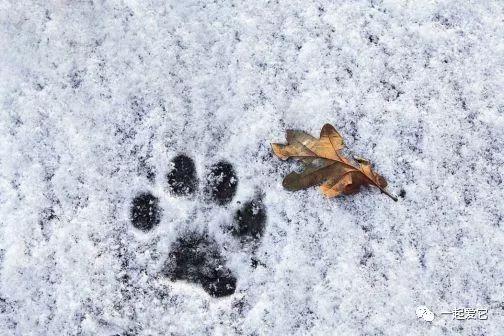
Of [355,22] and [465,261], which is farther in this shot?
[355,22]

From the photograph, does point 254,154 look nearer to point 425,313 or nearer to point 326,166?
point 326,166

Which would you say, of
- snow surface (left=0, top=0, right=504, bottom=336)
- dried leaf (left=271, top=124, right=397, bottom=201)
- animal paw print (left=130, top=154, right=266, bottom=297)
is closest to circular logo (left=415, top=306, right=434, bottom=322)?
snow surface (left=0, top=0, right=504, bottom=336)

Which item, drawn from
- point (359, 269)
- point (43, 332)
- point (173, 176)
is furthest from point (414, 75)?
point (43, 332)

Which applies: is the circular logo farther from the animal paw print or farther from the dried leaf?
the animal paw print

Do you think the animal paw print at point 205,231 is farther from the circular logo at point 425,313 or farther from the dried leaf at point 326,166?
the circular logo at point 425,313

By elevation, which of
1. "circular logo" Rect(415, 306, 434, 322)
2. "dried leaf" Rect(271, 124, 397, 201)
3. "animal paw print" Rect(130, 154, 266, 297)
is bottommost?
"circular logo" Rect(415, 306, 434, 322)

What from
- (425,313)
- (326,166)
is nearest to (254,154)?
(326,166)

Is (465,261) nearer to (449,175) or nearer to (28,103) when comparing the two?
(449,175)

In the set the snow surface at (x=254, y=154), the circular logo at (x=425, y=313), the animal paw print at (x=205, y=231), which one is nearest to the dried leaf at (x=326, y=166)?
the snow surface at (x=254, y=154)
